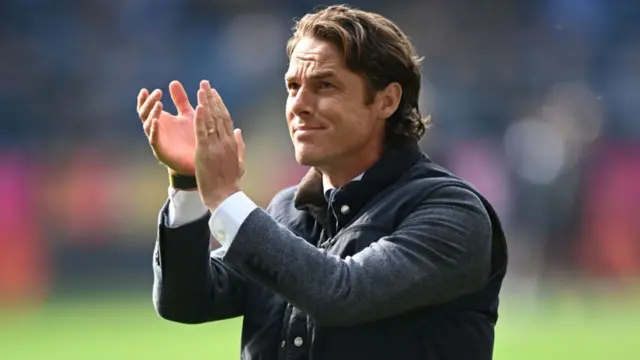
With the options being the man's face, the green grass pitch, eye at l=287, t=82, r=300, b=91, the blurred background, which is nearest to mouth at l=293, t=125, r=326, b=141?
the man's face

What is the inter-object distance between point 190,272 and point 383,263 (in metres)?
0.50

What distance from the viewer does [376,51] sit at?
2.96 metres

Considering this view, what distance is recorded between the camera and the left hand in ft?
8.66

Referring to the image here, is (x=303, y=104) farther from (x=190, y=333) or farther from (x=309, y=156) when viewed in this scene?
(x=190, y=333)

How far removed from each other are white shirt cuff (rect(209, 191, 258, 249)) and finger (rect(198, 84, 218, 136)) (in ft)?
0.48

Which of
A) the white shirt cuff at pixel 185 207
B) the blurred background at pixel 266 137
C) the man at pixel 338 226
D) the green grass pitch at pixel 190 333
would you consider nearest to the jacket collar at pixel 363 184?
the man at pixel 338 226

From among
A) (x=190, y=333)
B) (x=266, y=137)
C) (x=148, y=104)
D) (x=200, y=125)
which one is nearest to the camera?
(x=200, y=125)

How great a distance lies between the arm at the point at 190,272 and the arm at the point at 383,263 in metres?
0.22

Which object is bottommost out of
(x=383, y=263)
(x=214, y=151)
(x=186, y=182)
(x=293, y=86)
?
(x=383, y=263)

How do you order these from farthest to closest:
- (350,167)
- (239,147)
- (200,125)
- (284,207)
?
(284,207) → (350,167) → (239,147) → (200,125)

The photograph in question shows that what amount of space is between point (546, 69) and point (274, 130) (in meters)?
3.26

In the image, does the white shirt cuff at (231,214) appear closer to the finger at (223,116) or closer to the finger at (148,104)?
the finger at (223,116)

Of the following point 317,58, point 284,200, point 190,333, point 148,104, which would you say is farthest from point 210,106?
point 190,333

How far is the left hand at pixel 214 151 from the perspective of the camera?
264cm
